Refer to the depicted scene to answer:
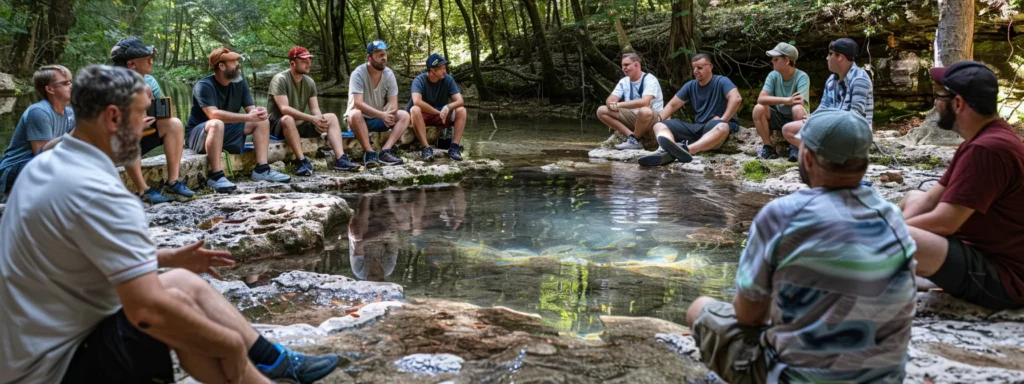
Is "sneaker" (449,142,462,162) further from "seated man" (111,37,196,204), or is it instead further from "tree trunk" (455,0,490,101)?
"tree trunk" (455,0,490,101)

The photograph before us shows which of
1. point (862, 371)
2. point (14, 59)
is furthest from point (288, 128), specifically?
point (14, 59)

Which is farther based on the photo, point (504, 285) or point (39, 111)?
point (39, 111)

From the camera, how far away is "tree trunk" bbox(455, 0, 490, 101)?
19.5 metres

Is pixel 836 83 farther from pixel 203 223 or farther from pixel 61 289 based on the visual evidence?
pixel 61 289

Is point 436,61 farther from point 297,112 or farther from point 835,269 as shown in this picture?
point 835,269

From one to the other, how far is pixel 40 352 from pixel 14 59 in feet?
78.3

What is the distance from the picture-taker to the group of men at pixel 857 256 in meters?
2.06

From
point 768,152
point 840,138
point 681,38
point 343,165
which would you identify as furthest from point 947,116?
point 681,38

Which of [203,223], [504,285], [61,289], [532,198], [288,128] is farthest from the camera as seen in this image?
[288,128]

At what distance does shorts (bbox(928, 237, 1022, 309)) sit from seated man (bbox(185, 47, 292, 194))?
228 inches

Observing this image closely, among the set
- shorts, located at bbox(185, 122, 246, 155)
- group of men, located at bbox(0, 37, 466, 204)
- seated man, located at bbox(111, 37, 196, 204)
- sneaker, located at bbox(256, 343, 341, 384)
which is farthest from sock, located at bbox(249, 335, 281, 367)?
shorts, located at bbox(185, 122, 246, 155)

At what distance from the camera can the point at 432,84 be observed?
973cm

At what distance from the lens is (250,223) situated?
534cm

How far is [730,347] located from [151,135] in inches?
213
